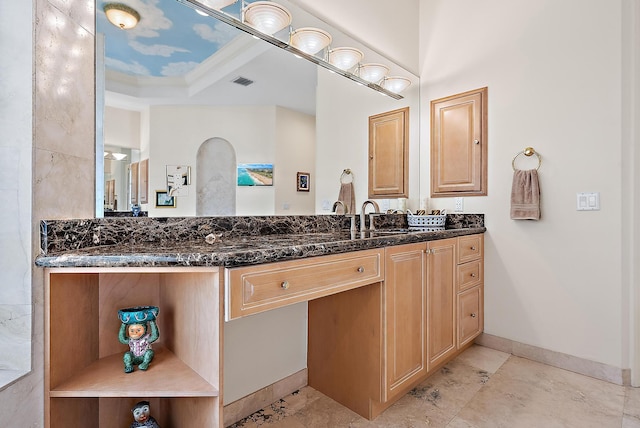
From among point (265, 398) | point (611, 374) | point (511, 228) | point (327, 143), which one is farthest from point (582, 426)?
point (327, 143)

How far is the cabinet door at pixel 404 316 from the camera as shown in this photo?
60.6 inches

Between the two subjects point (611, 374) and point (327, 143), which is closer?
point (611, 374)

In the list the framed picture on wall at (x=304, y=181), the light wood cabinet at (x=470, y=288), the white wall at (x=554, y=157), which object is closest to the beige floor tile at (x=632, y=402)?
the white wall at (x=554, y=157)

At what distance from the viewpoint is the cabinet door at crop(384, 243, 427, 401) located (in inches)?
60.6

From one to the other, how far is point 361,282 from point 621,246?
1.58m

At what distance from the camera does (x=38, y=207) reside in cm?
99

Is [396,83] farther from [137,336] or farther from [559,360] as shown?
[137,336]

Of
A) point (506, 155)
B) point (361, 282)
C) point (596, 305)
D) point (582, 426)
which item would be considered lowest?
point (582, 426)

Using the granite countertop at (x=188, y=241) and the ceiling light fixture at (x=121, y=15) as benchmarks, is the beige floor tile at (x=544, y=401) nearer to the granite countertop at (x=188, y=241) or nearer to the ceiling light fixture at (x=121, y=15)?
the granite countertop at (x=188, y=241)

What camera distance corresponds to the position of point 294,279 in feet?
3.77

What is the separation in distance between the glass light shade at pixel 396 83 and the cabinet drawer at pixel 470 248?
1219mm

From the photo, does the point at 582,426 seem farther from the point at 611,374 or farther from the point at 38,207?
the point at 38,207

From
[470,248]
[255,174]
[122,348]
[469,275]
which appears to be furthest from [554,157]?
[122,348]

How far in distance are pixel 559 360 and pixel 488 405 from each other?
2.52ft
